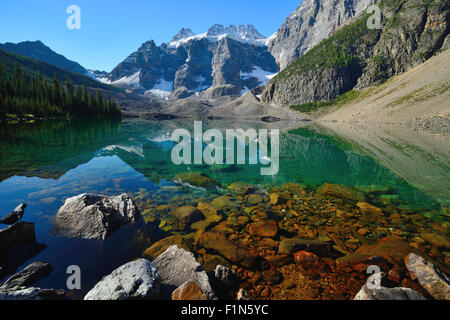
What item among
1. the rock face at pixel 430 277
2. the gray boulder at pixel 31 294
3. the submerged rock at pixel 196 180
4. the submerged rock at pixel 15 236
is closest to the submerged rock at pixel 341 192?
the rock face at pixel 430 277

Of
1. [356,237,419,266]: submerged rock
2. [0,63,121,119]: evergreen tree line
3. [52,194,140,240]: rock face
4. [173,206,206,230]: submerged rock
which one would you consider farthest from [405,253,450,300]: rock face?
[0,63,121,119]: evergreen tree line

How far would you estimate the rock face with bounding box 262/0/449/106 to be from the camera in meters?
140

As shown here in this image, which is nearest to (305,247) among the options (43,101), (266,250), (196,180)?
(266,250)

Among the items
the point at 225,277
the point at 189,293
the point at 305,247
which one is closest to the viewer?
the point at 189,293

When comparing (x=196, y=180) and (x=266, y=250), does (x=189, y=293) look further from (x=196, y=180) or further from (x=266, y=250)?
(x=196, y=180)

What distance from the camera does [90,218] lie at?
385 inches

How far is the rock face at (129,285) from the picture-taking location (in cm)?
530

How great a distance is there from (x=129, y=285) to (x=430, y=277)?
29.7ft

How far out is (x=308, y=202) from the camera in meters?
14.2

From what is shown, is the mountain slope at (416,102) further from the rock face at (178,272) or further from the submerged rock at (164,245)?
the rock face at (178,272)
